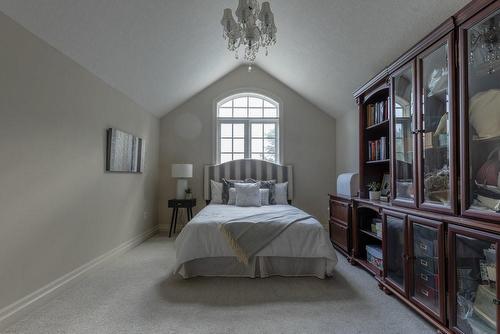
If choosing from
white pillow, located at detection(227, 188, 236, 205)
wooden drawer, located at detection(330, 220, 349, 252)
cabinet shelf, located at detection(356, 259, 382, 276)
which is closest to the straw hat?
cabinet shelf, located at detection(356, 259, 382, 276)

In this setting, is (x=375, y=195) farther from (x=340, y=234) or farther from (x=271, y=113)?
(x=271, y=113)

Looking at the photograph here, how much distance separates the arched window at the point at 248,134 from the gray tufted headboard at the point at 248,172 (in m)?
0.25

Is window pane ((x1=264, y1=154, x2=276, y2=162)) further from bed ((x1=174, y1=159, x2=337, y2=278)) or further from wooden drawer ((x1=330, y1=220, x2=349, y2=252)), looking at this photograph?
bed ((x1=174, y1=159, x2=337, y2=278))

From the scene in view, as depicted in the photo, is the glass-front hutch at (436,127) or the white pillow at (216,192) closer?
the glass-front hutch at (436,127)

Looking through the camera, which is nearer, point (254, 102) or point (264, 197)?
point (264, 197)

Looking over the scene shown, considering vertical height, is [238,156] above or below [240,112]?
below

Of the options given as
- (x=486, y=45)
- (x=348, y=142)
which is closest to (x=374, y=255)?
(x=486, y=45)

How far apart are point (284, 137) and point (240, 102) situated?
1107 millimetres

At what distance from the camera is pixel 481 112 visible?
1.55 metres

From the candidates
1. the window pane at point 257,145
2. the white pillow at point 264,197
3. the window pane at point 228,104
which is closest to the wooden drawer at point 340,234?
the white pillow at point 264,197

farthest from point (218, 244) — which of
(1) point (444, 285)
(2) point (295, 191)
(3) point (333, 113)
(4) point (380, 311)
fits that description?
(3) point (333, 113)

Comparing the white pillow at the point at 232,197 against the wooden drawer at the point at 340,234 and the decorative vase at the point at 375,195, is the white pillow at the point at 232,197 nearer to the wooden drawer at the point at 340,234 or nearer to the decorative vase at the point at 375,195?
the wooden drawer at the point at 340,234

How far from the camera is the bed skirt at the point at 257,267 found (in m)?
2.75

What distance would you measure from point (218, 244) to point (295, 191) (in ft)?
8.81
